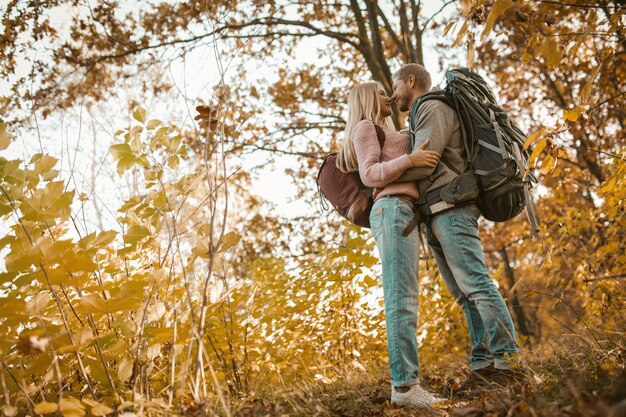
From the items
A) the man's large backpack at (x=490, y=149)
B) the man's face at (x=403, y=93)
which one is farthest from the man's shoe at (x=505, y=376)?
the man's face at (x=403, y=93)

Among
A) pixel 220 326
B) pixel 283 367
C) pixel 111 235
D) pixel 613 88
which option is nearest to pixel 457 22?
pixel 111 235

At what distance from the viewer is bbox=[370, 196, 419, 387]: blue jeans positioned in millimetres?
2223

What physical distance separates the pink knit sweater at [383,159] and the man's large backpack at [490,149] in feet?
0.59

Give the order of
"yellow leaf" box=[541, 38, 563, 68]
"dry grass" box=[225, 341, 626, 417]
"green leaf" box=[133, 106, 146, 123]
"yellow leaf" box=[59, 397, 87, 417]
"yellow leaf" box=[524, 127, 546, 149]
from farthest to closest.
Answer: "green leaf" box=[133, 106, 146, 123], "yellow leaf" box=[524, 127, 546, 149], "yellow leaf" box=[541, 38, 563, 68], "yellow leaf" box=[59, 397, 87, 417], "dry grass" box=[225, 341, 626, 417]

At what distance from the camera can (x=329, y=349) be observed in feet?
14.1

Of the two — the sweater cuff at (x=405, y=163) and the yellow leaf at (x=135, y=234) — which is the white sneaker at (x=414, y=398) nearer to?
the sweater cuff at (x=405, y=163)

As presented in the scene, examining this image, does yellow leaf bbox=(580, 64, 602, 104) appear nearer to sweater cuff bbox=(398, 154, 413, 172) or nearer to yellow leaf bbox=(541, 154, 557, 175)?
yellow leaf bbox=(541, 154, 557, 175)

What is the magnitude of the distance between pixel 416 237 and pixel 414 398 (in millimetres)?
762

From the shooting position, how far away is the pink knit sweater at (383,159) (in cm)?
236

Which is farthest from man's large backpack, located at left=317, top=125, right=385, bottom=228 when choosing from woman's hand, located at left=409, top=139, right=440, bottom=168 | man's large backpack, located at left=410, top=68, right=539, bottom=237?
man's large backpack, located at left=410, top=68, right=539, bottom=237

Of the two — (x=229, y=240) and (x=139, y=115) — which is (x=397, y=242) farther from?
(x=139, y=115)

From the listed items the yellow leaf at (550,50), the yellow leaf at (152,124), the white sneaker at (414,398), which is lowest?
the white sneaker at (414,398)

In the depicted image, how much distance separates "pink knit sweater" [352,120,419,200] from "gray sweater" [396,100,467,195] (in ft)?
0.21

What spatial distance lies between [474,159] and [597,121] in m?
9.32
